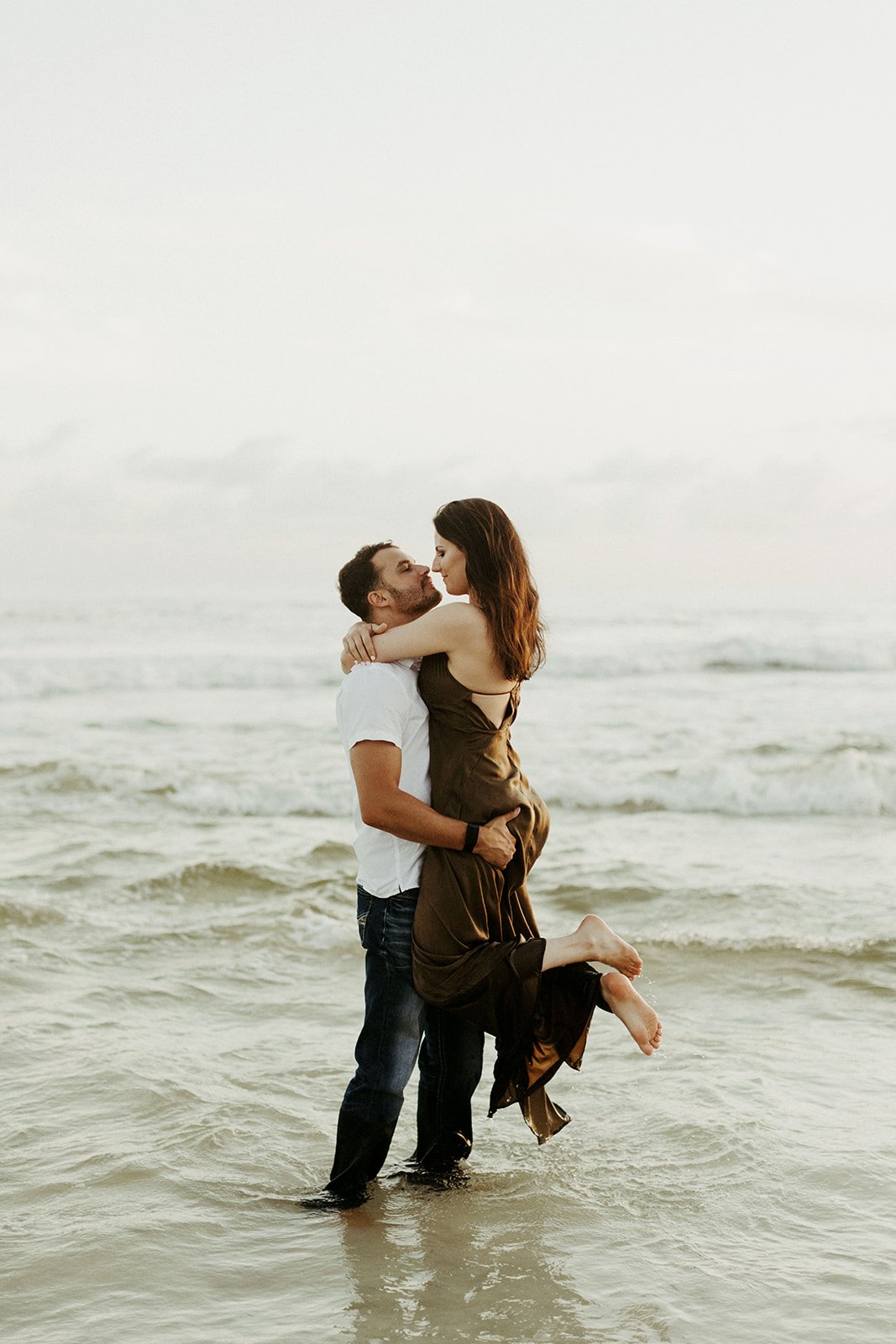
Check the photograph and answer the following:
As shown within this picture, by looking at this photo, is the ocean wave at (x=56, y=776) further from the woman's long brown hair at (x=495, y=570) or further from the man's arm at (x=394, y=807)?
the woman's long brown hair at (x=495, y=570)

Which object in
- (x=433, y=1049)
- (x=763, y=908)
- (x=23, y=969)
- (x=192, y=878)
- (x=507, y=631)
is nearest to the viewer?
(x=507, y=631)

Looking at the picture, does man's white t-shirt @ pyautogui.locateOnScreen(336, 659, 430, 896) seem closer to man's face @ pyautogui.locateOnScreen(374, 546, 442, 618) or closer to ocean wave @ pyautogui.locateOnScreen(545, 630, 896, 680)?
man's face @ pyautogui.locateOnScreen(374, 546, 442, 618)

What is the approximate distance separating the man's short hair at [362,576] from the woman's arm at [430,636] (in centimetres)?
16

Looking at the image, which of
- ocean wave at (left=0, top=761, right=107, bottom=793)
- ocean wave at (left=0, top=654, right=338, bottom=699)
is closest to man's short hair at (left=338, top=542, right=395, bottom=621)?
ocean wave at (left=0, top=761, right=107, bottom=793)

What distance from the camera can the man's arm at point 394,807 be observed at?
341 cm

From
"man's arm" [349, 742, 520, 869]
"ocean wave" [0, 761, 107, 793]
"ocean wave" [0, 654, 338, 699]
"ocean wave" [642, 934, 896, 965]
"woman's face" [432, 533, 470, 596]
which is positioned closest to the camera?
"man's arm" [349, 742, 520, 869]

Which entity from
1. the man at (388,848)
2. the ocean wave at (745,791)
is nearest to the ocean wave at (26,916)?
the man at (388,848)

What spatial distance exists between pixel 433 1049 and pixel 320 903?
394 centimetres

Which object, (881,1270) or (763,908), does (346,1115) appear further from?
(763,908)

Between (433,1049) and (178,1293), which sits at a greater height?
(433,1049)

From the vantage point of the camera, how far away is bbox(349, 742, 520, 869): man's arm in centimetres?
341

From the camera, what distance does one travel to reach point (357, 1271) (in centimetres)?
333

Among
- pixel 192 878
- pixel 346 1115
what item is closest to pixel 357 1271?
pixel 346 1115

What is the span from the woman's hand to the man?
4 centimetres
